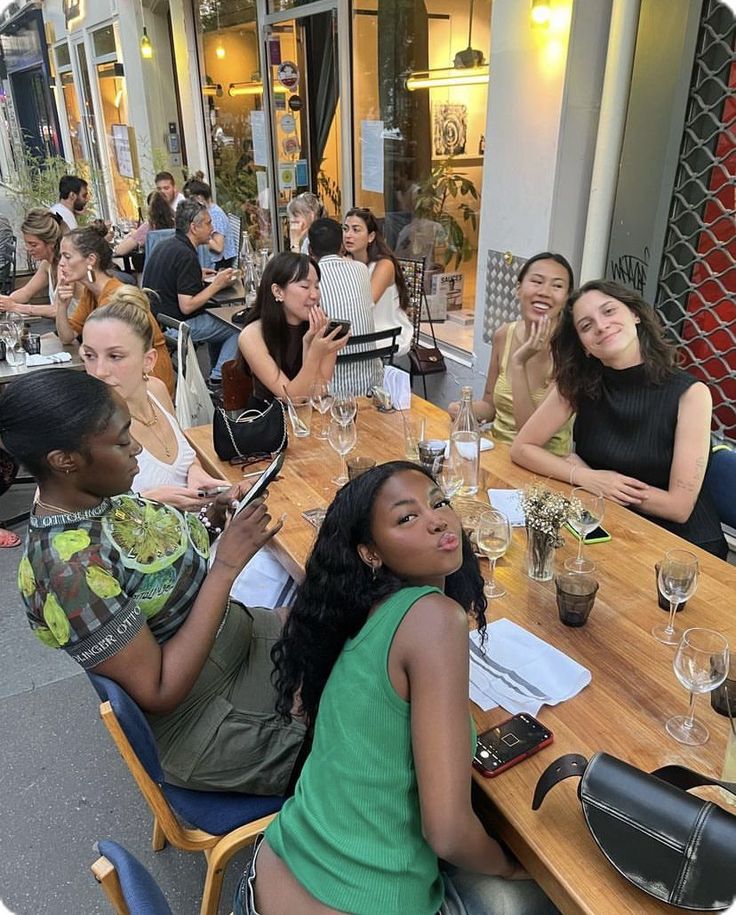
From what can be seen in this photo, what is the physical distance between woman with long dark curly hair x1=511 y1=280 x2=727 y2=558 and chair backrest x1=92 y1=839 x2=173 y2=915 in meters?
1.71

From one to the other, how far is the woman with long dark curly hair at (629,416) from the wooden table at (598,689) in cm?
15

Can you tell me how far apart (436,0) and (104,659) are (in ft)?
18.0

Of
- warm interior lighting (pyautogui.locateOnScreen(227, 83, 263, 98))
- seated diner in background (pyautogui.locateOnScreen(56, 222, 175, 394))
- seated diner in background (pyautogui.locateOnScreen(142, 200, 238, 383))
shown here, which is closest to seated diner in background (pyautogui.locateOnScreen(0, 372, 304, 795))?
seated diner in background (pyautogui.locateOnScreen(56, 222, 175, 394))

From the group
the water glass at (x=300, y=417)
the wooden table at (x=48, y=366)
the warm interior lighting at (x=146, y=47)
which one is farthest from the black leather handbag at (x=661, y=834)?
the warm interior lighting at (x=146, y=47)

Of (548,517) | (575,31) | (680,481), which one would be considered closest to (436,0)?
(575,31)

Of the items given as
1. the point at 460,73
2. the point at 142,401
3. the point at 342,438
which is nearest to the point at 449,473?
the point at 342,438

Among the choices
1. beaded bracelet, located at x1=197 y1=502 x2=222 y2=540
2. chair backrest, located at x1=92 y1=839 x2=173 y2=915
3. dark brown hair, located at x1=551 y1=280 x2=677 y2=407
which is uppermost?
dark brown hair, located at x1=551 y1=280 x2=677 y2=407

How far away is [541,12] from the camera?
3469 millimetres

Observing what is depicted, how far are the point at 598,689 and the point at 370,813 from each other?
0.54 metres

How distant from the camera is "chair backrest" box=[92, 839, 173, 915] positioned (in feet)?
2.85

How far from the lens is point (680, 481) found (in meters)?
2.17

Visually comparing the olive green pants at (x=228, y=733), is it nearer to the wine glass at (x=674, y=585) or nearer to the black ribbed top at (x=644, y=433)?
the wine glass at (x=674, y=585)

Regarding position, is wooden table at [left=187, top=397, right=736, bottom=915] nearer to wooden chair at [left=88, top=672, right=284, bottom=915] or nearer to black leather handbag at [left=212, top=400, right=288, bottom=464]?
black leather handbag at [left=212, top=400, right=288, bottom=464]

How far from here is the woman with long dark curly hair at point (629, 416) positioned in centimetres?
219
